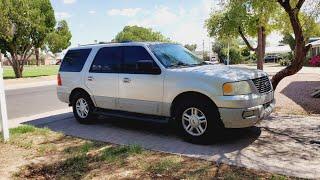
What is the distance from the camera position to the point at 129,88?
27.4 feet

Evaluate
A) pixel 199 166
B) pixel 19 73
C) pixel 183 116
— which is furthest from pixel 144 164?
pixel 19 73

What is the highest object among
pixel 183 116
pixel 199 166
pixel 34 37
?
pixel 34 37

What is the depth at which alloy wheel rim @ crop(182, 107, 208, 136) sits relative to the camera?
282 inches

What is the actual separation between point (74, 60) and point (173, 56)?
285cm

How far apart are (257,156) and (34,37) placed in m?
33.1

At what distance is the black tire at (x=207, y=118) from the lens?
700 centimetres

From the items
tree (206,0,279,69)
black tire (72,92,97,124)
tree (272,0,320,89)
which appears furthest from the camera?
tree (206,0,279,69)

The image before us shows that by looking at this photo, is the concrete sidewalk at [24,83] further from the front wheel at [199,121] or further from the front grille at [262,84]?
the front grille at [262,84]

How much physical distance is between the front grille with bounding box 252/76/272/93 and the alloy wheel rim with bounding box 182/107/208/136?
1162mm

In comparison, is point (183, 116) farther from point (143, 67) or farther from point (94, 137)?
point (94, 137)

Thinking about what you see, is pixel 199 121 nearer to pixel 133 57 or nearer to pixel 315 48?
pixel 133 57

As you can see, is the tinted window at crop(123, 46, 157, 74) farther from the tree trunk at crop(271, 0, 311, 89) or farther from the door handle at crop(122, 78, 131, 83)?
the tree trunk at crop(271, 0, 311, 89)

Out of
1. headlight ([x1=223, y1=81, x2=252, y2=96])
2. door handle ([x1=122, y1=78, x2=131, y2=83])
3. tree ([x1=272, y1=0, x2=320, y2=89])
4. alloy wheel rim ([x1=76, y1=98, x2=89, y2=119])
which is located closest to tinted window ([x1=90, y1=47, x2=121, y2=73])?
door handle ([x1=122, y1=78, x2=131, y2=83])

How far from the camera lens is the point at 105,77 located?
8867mm
